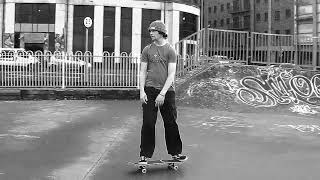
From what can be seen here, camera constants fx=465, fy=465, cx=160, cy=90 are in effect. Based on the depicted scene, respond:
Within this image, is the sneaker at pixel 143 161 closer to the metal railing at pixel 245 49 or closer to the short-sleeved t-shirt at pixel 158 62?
the short-sleeved t-shirt at pixel 158 62

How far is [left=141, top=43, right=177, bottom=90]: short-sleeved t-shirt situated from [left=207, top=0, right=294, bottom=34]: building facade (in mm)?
68417

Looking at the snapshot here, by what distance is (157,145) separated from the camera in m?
7.86

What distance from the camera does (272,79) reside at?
14.4 meters

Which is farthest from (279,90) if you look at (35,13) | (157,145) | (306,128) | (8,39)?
(8,39)

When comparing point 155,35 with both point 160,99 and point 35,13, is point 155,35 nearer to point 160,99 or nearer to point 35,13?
point 160,99

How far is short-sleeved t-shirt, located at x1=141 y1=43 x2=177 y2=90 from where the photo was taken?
6121 mm

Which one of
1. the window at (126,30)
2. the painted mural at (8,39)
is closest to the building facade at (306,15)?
the window at (126,30)

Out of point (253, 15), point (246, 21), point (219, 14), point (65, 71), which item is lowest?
point (65, 71)

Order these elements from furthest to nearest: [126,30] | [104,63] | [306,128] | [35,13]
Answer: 1. [126,30]
2. [35,13]
3. [104,63]
4. [306,128]

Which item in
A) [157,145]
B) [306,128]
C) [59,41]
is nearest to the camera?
[157,145]

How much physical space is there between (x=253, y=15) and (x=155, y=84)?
8166 centimetres

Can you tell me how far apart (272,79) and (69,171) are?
9.65m

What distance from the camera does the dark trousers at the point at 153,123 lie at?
609 centimetres

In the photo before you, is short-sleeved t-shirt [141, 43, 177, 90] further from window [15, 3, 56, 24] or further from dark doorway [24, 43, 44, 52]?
window [15, 3, 56, 24]
